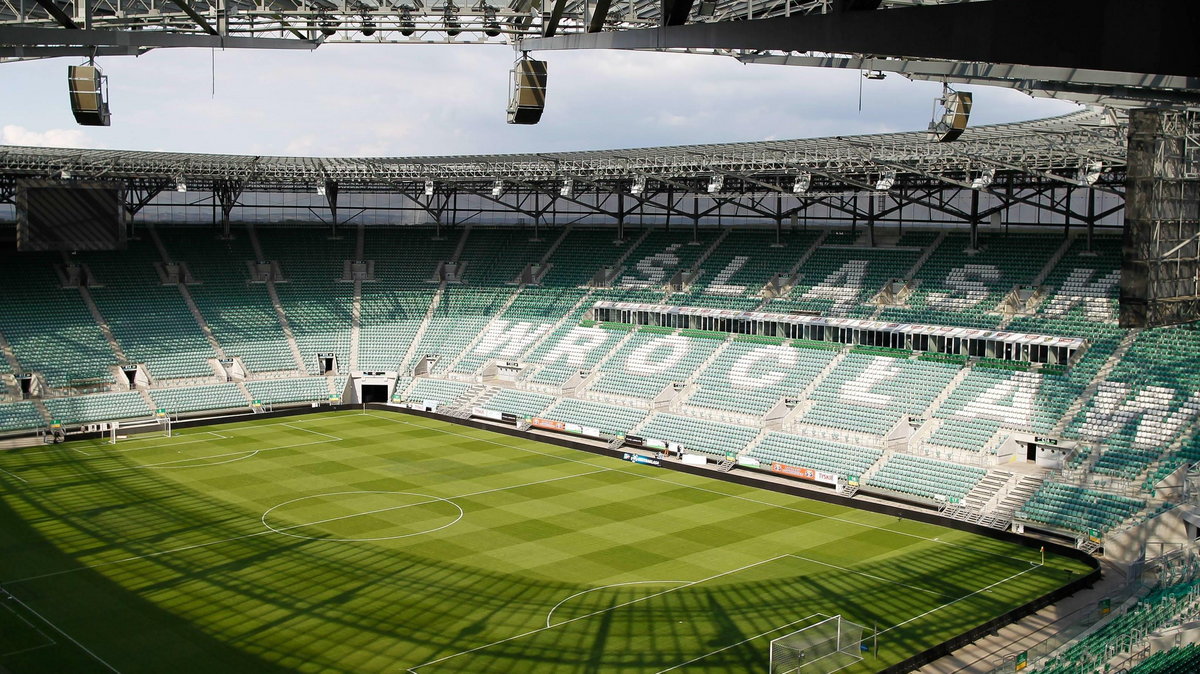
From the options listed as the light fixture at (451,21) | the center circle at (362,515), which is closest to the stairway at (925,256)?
the center circle at (362,515)

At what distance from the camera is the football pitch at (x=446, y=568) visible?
22.8 metres

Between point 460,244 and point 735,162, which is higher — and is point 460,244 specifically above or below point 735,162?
below

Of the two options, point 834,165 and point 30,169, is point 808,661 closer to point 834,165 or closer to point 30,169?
point 834,165

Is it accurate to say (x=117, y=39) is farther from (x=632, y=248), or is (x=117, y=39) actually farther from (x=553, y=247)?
(x=553, y=247)

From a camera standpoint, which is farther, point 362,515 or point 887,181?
point 887,181

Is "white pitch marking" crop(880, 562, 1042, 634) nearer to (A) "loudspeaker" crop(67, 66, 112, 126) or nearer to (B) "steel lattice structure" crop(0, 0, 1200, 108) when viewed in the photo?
(B) "steel lattice structure" crop(0, 0, 1200, 108)

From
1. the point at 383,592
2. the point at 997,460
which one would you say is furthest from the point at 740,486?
the point at 383,592

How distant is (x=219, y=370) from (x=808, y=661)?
3793cm


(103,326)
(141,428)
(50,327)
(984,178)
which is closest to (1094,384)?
(984,178)

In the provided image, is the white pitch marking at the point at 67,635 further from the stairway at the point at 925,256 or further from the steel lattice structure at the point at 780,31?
the stairway at the point at 925,256

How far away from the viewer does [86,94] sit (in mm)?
13984

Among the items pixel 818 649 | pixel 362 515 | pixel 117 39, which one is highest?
pixel 117 39

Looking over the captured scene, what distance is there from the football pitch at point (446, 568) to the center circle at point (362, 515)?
0.11m

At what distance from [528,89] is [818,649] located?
47.4 ft
